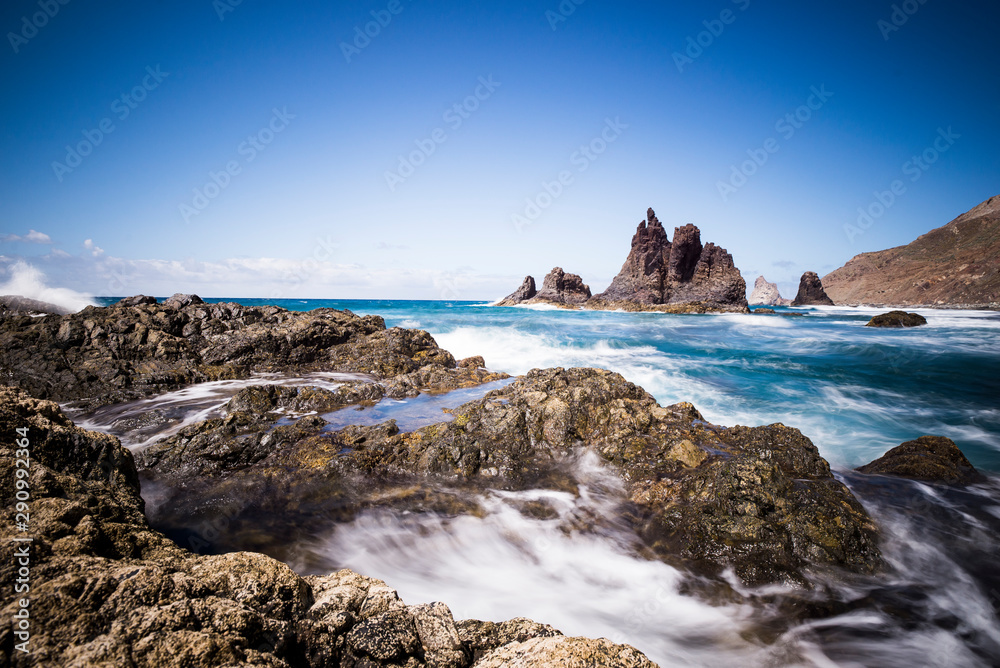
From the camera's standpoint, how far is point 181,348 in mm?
11328

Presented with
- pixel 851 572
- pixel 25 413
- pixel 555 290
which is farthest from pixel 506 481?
pixel 555 290

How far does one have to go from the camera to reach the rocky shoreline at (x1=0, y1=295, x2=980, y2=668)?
1877 mm

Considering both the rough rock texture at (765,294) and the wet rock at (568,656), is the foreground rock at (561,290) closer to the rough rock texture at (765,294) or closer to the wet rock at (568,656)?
the wet rock at (568,656)

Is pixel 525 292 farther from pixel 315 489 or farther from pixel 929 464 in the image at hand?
pixel 315 489

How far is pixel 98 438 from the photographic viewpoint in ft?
11.2

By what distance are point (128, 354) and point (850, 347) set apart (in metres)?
30.7

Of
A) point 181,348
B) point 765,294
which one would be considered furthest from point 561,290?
point 765,294

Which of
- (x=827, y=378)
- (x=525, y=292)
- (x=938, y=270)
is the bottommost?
(x=827, y=378)

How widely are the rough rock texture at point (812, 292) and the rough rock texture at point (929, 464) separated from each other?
10177 centimetres

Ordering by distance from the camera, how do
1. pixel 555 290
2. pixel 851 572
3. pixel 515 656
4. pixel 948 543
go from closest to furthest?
1. pixel 515 656
2. pixel 851 572
3. pixel 948 543
4. pixel 555 290

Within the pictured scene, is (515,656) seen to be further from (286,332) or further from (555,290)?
(555,290)

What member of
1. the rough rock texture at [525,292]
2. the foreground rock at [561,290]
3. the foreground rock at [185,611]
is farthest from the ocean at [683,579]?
the rough rock texture at [525,292]

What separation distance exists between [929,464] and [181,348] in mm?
16365

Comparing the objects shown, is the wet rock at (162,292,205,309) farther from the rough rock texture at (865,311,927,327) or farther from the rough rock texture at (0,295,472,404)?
the rough rock texture at (865,311,927,327)
